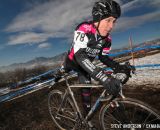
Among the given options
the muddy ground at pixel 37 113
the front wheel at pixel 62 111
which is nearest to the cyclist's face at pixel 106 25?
the front wheel at pixel 62 111

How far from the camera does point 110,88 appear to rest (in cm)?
308

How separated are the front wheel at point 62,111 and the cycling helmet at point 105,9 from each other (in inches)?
82.6

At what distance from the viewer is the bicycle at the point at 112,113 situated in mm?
3138

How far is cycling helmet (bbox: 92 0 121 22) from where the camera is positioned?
11.7 feet

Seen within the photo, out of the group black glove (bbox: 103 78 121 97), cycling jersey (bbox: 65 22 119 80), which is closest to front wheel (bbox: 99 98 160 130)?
black glove (bbox: 103 78 121 97)

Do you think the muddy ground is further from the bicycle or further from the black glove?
the black glove

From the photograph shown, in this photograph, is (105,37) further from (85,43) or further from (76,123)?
(76,123)

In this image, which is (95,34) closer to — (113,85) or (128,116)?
(113,85)

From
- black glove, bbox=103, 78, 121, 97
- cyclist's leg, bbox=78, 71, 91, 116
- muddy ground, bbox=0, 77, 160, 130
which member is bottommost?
muddy ground, bbox=0, 77, 160, 130

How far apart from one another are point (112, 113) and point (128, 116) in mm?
286

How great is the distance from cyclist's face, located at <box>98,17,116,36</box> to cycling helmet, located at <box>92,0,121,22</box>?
0.07m

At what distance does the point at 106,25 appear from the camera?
3725 mm

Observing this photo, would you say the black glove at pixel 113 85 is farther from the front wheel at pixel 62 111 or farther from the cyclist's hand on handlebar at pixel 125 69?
the front wheel at pixel 62 111

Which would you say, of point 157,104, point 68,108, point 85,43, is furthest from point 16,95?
point 85,43
